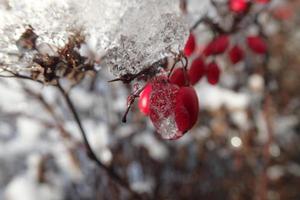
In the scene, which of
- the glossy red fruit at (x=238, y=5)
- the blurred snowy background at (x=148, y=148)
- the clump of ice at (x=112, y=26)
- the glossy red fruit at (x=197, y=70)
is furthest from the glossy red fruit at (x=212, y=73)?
the blurred snowy background at (x=148, y=148)

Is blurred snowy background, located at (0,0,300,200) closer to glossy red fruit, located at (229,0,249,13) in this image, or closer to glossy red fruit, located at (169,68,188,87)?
glossy red fruit, located at (229,0,249,13)

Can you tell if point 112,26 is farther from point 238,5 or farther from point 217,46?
point 238,5

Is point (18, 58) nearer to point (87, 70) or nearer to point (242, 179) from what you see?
point (87, 70)

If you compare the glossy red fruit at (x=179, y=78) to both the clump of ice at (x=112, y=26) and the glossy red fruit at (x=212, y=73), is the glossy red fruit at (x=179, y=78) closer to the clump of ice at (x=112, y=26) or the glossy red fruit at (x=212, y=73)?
the clump of ice at (x=112, y=26)

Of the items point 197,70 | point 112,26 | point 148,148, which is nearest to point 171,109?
point 112,26

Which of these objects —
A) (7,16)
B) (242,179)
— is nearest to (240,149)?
(242,179)

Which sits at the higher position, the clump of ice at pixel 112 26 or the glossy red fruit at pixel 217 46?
the clump of ice at pixel 112 26
